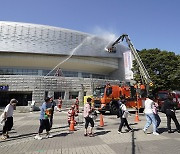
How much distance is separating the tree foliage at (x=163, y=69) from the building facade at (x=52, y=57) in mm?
7425

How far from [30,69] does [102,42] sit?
17442 millimetres

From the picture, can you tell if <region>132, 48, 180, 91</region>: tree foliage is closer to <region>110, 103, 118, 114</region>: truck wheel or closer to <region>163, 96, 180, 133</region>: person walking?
<region>110, 103, 118, 114</region>: truck wheel

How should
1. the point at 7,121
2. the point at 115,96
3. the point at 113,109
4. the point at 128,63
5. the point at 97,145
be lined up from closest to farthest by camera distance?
the point at 97,145
the point at 7,121
the point at 113,109
the point at 115,96
the point at 128,63

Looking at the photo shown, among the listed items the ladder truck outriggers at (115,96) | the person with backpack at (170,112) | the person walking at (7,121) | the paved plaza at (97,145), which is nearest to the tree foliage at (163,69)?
the ladder truck outriggers at (115,96)

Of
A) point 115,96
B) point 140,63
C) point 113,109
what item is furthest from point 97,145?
point 140,63

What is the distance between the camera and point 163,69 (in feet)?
116

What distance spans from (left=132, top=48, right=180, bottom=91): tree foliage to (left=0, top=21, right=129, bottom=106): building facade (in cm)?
742

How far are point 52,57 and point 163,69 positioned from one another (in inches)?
884

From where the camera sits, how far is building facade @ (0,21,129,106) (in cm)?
3397

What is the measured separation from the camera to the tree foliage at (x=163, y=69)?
34.6 meters

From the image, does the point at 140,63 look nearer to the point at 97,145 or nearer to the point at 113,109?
the point at 113,109

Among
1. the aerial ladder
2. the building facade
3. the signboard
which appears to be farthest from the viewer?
the signboard

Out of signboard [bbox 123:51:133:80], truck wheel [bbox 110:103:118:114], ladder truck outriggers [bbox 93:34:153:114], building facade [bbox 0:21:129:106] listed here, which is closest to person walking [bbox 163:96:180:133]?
ladder truck outriggers [bbox 93:34:153:114]

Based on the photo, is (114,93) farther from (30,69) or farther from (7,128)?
(30,69)
